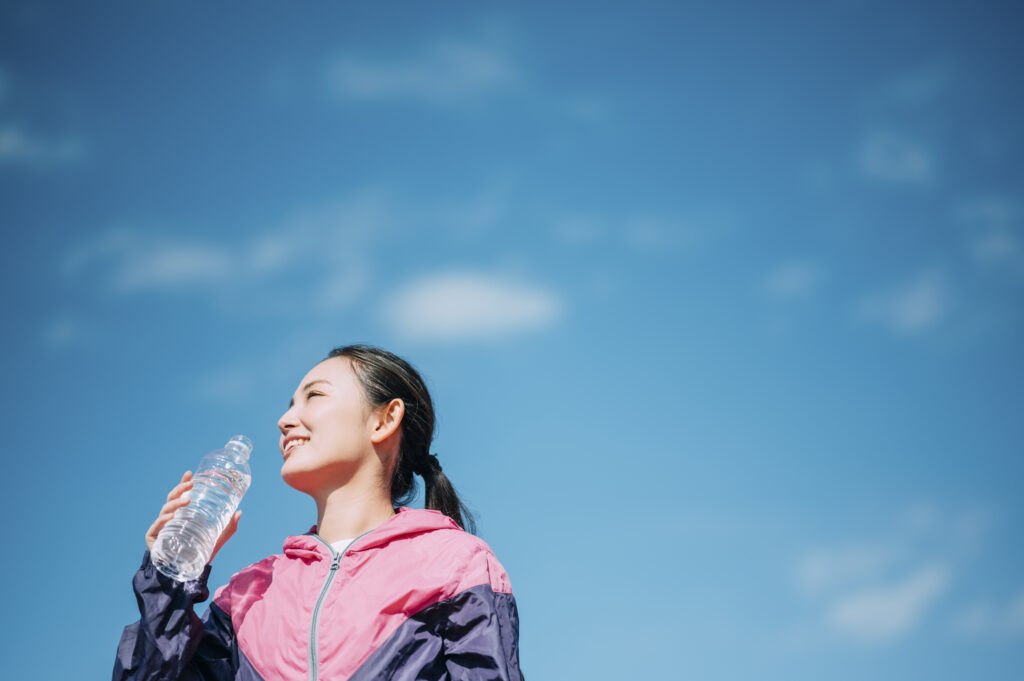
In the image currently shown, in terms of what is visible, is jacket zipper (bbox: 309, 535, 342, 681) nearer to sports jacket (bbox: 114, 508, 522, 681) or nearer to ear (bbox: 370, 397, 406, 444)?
sports jacket (bbox: 114, 508, 522, 681)

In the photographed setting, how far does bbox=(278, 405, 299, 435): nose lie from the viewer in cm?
533

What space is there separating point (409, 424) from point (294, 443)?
83 centimetres

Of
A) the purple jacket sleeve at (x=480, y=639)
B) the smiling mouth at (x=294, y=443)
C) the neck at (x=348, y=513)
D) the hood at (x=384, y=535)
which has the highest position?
the smiling mouth at (x=294, y=443)

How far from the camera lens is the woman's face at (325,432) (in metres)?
5.15

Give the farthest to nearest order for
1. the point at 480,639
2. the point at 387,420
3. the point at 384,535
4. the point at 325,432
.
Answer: the point at 387,420
the point at 325,432
the point at 384,535
the point at 480,639

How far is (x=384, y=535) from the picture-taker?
15.6ft

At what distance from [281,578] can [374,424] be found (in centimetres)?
108

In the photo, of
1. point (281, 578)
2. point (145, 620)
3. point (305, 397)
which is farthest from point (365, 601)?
point (305, 397)

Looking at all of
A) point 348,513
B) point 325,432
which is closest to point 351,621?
point 348,513

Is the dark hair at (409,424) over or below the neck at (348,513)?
over

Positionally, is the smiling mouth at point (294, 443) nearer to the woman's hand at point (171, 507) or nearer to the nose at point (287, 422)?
the nose at point (287, 422)

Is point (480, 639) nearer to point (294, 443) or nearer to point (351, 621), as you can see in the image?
point (351, 621)

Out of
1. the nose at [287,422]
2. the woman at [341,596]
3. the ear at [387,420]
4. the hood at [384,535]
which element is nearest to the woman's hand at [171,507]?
the woman at [341,596]

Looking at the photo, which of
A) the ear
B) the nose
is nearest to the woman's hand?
the nose
